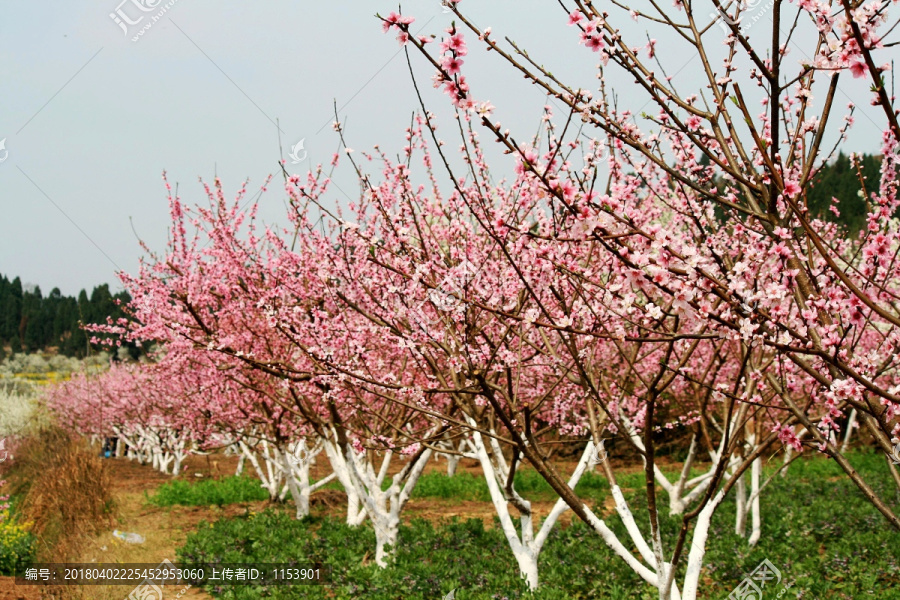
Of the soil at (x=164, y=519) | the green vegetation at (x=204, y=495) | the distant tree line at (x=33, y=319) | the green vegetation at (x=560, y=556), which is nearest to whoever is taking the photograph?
the green vegetation at (x=560, y=556)

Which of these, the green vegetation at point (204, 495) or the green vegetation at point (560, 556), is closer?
the green vegetation at point (560, 556)

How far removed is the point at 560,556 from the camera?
825 cm

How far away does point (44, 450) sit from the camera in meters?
14.9

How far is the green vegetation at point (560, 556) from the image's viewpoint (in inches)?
256

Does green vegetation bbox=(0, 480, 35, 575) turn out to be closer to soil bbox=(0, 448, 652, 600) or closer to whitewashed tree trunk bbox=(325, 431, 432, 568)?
soil bbox=(0, 448, 652, 600)

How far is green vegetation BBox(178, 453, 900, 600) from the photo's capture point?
21.3 feet

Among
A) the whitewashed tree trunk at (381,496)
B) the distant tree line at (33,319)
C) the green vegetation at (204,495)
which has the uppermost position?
the distant tree line at (33,319)

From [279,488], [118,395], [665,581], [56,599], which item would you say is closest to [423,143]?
[665,581]

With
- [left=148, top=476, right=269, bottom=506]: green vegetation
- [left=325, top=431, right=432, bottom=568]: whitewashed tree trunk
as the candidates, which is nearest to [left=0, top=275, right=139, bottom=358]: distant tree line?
[left=148, top=476, right=269, bottom=506]: green vegetation

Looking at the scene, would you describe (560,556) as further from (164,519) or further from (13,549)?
(164,519)

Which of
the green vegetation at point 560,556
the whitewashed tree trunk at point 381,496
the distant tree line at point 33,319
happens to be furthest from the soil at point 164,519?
the distant tree line at point 33,319

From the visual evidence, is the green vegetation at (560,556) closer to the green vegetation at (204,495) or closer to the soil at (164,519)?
the soil at (164,519)

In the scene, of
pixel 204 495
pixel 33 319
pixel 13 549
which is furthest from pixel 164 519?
pixel 33 319

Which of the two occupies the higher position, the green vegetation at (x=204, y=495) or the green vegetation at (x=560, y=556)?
the green vegetation at (x=204, y=495)
